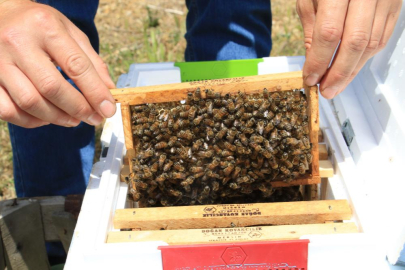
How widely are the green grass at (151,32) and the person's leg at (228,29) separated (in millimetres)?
2071

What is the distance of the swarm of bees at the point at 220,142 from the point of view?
186 cm

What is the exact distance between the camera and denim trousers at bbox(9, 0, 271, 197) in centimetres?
285

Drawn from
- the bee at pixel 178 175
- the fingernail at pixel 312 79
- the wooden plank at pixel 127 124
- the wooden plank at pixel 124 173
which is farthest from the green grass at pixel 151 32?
the fingernail at pixel 312 79

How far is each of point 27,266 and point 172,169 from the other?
4.36ft

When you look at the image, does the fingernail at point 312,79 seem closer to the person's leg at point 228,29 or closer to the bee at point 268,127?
the bee at point 268,127

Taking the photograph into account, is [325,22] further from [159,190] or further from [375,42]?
[159,190]

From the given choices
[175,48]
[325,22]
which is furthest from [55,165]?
[175,48]

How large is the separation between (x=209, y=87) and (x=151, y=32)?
13.0 feet

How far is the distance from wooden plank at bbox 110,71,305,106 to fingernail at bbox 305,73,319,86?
0.03 m

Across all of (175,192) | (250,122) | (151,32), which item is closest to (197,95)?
(250,122)

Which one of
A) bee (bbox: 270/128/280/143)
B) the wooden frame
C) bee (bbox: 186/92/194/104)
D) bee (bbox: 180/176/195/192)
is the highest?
the wooden frame

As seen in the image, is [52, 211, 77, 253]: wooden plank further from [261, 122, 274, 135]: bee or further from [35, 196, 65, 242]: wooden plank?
[261, 122, 274, 135]: bee

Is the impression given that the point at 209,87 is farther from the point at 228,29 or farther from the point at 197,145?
the point at 228,29

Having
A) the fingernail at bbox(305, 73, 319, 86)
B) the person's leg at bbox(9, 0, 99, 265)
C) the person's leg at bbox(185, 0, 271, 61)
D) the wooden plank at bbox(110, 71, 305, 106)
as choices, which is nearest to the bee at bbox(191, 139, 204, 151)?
the wooden plank at bbox(110, 71, 305, 106)
